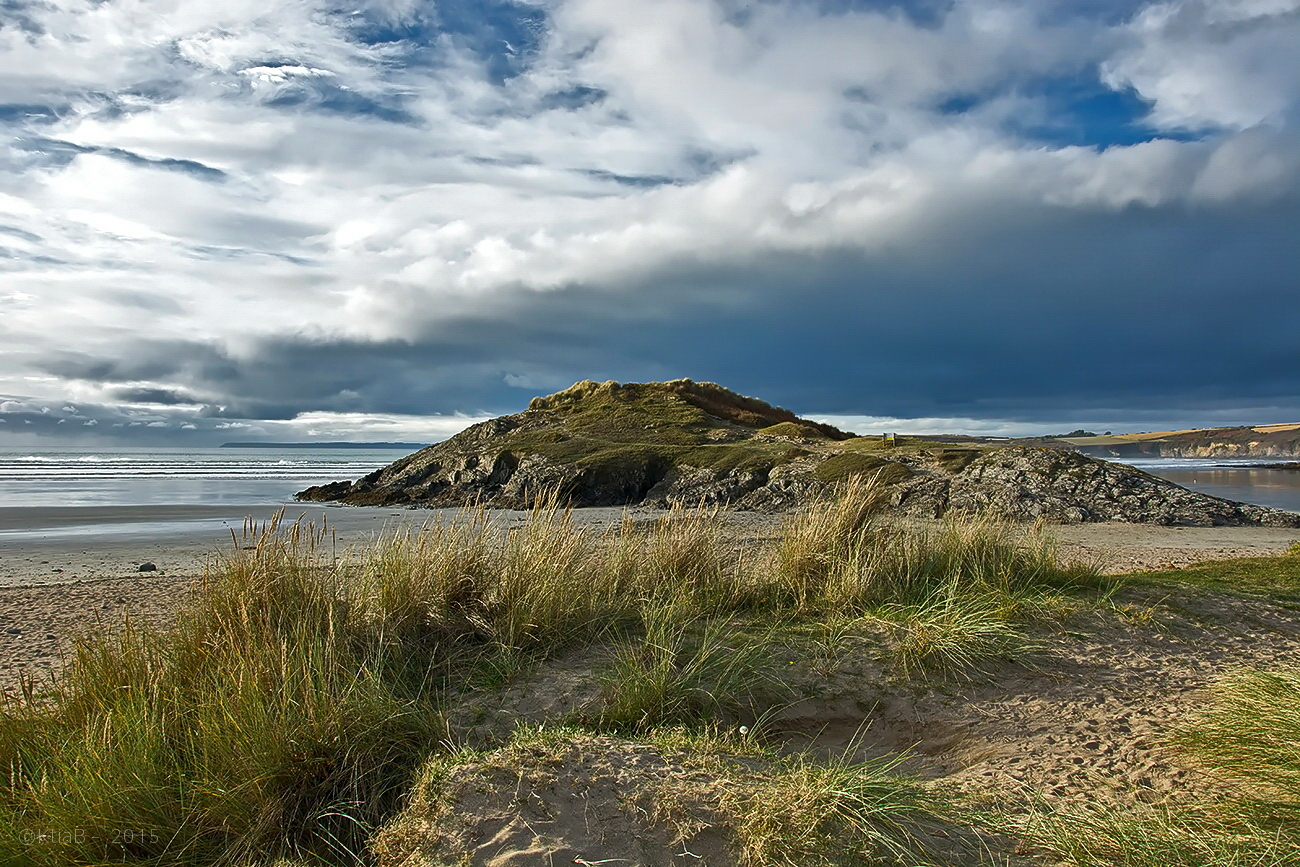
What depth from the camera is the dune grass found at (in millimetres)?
3908

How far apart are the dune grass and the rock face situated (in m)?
10.1

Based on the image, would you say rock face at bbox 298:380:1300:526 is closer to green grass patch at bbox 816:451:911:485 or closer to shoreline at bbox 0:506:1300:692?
green grass patch at bbox 816:451:911:485

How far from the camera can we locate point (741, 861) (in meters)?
3.33

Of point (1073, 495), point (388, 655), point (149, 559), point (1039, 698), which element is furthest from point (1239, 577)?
point (149, 559)

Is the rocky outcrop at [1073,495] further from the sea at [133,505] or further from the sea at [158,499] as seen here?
the sea at [133,505]

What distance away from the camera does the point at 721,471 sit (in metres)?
29.0

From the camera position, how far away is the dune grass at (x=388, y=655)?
3908mm

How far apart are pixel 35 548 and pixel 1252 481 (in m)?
47.3

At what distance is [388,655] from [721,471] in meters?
23.8

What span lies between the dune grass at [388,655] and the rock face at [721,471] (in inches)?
397

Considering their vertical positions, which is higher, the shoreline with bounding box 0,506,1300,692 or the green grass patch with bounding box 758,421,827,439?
the green grass patch with bounding box 758,421,827,439

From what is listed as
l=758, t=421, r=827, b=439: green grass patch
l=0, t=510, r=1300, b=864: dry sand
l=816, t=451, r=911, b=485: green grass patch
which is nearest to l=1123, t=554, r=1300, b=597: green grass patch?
l=0, t=510, r=1300, b=864: dry sand

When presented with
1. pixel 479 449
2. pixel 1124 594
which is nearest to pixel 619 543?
pixel 1124 594

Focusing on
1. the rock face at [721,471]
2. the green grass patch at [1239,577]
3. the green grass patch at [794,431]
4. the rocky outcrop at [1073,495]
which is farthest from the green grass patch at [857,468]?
the green grass patch at [1239,577]
